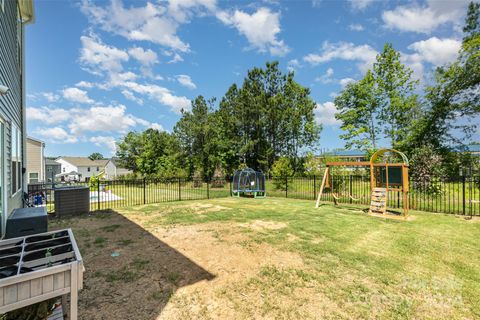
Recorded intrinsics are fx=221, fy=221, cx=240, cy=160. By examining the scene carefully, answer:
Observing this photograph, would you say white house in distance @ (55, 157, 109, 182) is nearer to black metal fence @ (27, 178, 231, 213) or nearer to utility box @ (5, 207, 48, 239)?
black metal fence @ (27, 178, 231, 213)

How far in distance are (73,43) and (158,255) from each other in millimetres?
11138

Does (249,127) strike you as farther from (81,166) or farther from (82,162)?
(82,162)

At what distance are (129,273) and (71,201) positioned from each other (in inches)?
236

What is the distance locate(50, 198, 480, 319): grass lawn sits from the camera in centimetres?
266

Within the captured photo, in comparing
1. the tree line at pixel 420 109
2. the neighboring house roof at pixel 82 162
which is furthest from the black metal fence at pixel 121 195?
the neighboring house roof at pixel 82 162

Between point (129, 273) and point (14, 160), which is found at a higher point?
point (14, 160)

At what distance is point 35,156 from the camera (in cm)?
2131

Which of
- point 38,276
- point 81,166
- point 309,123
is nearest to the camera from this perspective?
point 38,276

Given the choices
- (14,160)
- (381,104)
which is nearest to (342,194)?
(381,104)

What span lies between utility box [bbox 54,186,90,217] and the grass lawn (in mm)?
1126

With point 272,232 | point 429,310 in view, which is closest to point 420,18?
point 272,232

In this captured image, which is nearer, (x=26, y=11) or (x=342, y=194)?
(x=26, y=11)

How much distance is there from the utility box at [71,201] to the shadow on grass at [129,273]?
2474 mm

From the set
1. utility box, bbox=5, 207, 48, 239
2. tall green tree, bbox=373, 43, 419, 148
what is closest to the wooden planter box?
utility box, bbox=5, 207, 48, 239
